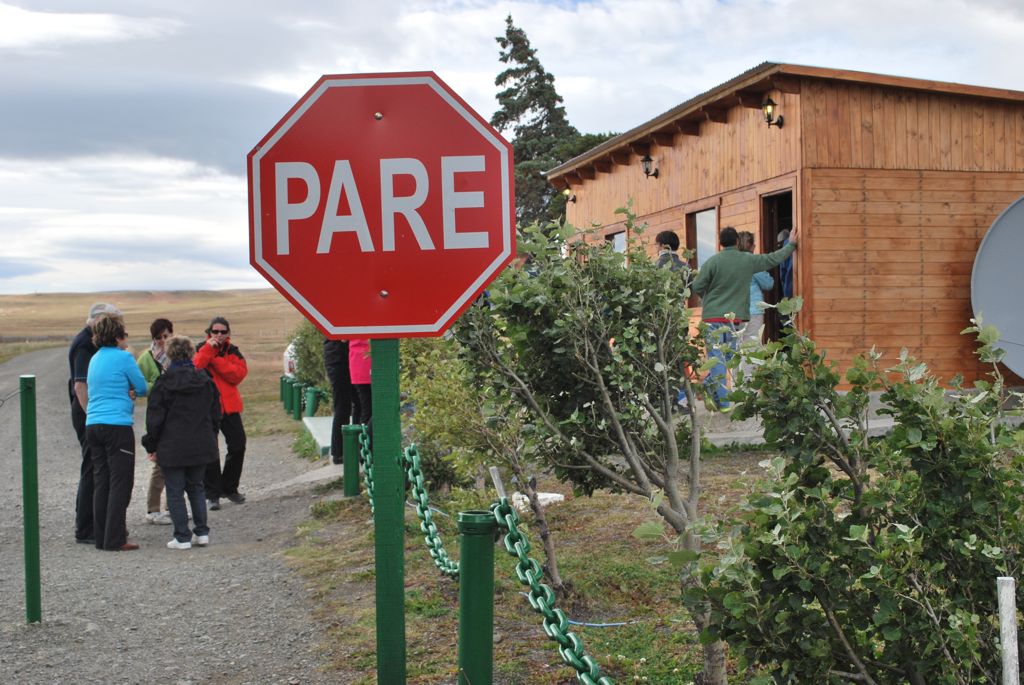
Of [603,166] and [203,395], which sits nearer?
[203,395]

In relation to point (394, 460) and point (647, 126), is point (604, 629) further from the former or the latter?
point (647, 126)

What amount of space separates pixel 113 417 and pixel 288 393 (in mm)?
14172

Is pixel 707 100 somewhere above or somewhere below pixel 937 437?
above

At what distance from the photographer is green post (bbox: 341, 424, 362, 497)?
32.4 feet

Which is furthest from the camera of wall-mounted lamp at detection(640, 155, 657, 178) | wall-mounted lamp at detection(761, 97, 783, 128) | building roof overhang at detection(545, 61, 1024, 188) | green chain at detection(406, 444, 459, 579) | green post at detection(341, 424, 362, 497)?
wall-mounted lamp at detection(640, 155, 657, 178)

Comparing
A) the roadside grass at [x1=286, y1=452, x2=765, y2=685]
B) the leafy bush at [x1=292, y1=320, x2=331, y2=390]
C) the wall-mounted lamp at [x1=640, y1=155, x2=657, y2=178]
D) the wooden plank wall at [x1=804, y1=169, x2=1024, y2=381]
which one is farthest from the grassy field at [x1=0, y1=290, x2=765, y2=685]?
the leafy bush at [x1=292, y1=320, x2=331, y2=390]

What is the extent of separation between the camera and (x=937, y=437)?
281 cm

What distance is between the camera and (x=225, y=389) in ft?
35.0

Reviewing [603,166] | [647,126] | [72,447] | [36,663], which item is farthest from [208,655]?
[72,447]

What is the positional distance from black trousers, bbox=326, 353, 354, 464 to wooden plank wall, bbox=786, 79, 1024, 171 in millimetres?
5468

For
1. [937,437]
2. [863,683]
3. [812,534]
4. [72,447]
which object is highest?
[937,437]

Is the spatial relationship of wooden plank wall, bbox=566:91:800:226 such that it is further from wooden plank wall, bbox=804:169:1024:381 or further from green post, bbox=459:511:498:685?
green post, bbox=459:511:498:685

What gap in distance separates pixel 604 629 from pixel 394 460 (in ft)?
7.63

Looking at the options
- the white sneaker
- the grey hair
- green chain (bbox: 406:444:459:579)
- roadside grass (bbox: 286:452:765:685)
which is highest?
the grey hair
